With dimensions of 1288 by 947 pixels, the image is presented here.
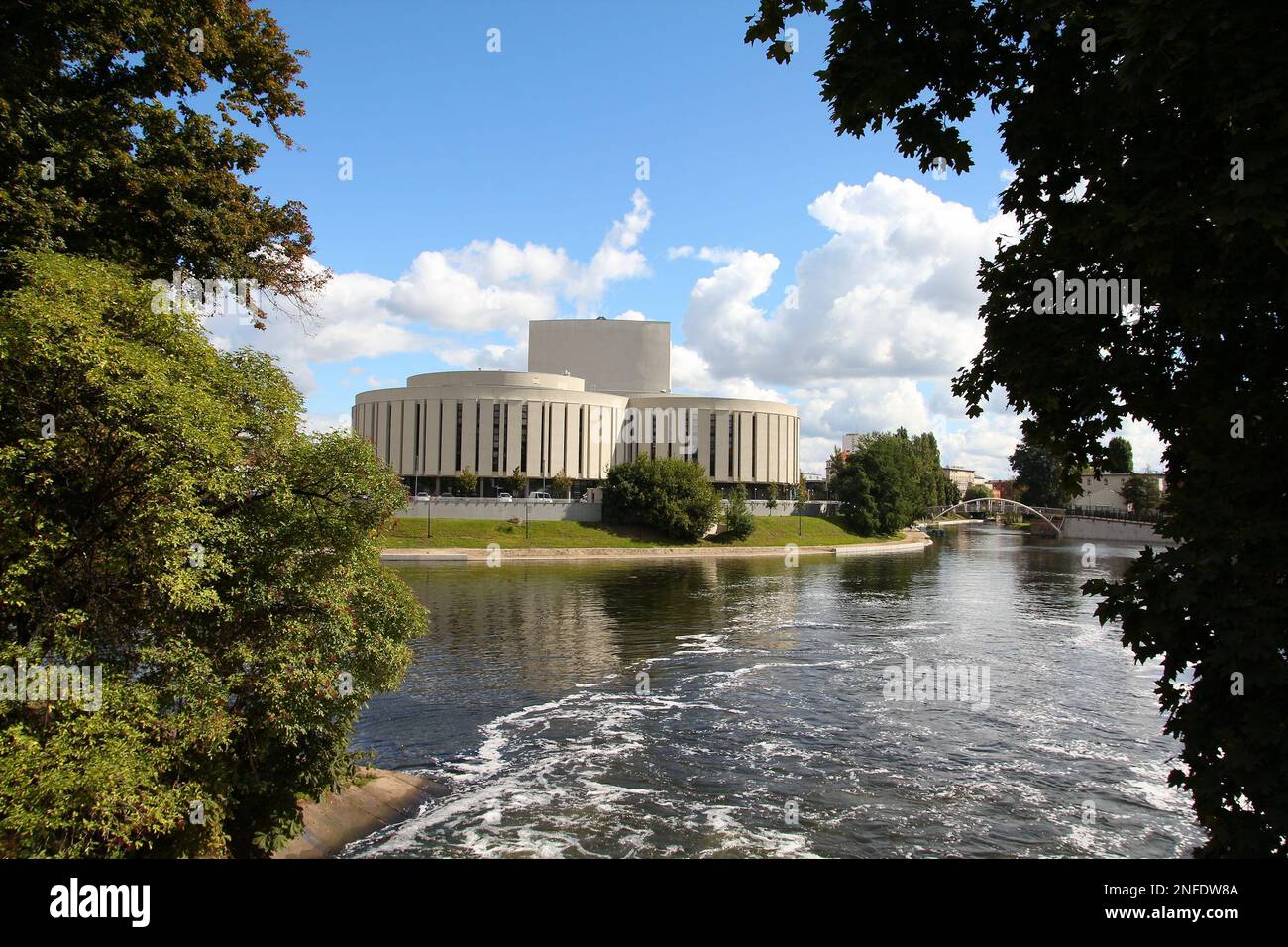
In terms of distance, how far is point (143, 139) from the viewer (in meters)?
16.9

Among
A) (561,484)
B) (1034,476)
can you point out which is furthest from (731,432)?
(1034,476)

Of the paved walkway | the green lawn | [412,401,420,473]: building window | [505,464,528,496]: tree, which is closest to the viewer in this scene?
the paved walkway

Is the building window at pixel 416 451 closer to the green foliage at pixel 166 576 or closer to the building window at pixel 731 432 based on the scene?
the building window at pixel 731 432

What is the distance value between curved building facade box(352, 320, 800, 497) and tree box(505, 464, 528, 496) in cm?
114

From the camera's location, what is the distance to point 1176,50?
6.93 meters

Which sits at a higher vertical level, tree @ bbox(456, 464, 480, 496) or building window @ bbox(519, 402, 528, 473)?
building window @ bbox(519, 402, 528, 473)

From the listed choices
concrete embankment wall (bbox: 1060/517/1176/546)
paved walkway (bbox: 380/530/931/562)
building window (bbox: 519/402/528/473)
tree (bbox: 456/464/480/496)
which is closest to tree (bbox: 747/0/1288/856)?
paved walkway (bbox: 380/530/931/562)

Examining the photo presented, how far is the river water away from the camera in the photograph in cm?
1658

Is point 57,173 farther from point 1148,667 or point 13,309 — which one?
point 1148,667

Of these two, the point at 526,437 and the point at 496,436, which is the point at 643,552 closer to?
the point at 526,437

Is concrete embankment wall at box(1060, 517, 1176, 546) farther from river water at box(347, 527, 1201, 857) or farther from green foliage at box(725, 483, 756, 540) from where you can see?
river water at box(347, 527, 1201, 857)

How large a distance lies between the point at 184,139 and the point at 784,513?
109969 millimetres

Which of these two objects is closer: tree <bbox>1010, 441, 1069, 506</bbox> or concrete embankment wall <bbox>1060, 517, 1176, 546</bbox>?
concrete embankment wall <bbox>1060, 517, 1176, 546</bbox>

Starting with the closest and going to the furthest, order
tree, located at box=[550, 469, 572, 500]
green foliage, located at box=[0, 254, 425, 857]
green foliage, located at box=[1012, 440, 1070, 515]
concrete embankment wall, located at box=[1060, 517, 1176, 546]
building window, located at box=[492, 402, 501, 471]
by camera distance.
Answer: green foliage, located at box=[0, 254, 425, 857]
tree, located at box=[550, 469, 572, 500]
building window, located at box=[492, 402, 501, 471]
concrete embankment wall, located at box=[1060, 517, 1176, 546]
green foliage, located at box=[1012, 440, 1070, 515]
